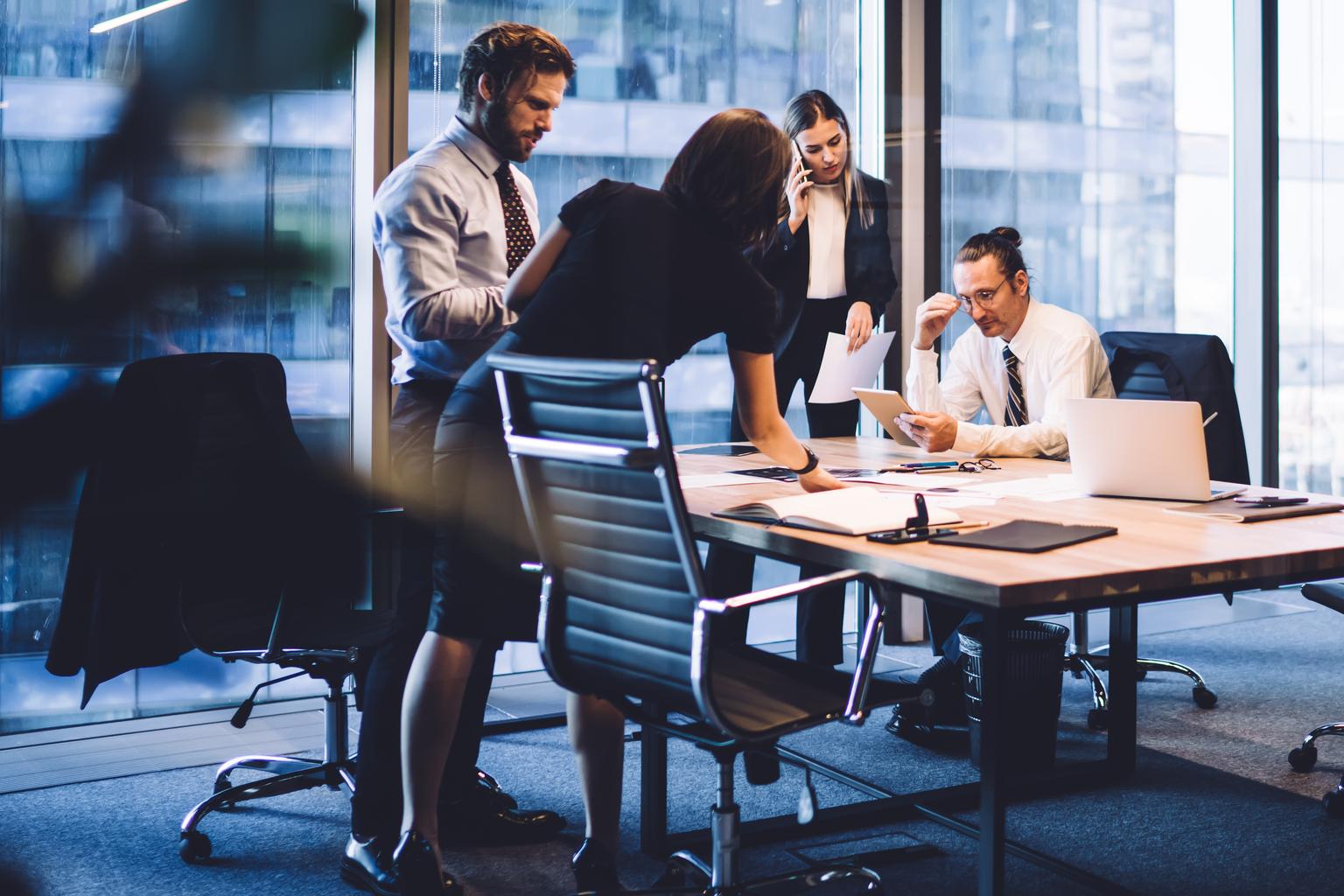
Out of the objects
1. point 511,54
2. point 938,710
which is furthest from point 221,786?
point 938,710

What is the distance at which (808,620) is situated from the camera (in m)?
3.12

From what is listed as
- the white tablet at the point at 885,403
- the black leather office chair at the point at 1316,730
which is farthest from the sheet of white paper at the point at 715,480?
the black leather office chair at the point at 1316,730

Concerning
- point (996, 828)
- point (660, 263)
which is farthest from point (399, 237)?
point (996, 828)

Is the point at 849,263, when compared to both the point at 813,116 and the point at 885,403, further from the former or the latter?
the point at 885,403

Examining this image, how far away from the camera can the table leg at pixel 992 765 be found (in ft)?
5.41

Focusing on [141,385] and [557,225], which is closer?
[141,385]

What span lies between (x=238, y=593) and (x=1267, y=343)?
4.23 metres

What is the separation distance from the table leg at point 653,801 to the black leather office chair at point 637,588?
416mm

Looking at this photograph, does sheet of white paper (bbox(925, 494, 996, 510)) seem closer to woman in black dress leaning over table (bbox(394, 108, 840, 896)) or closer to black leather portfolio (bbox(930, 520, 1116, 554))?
black leather portfolio (bbox(930, 520, 1116, 554))

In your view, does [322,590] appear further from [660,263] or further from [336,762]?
[336,762]

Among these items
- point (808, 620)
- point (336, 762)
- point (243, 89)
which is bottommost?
point (336, 762)

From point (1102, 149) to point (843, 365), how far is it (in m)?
2.38

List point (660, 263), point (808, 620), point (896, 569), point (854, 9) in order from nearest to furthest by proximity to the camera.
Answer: point (896, 569) < point (660, 263) < point (808, 620) < point (854, 9)

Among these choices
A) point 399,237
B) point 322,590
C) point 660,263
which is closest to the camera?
point 322,590
